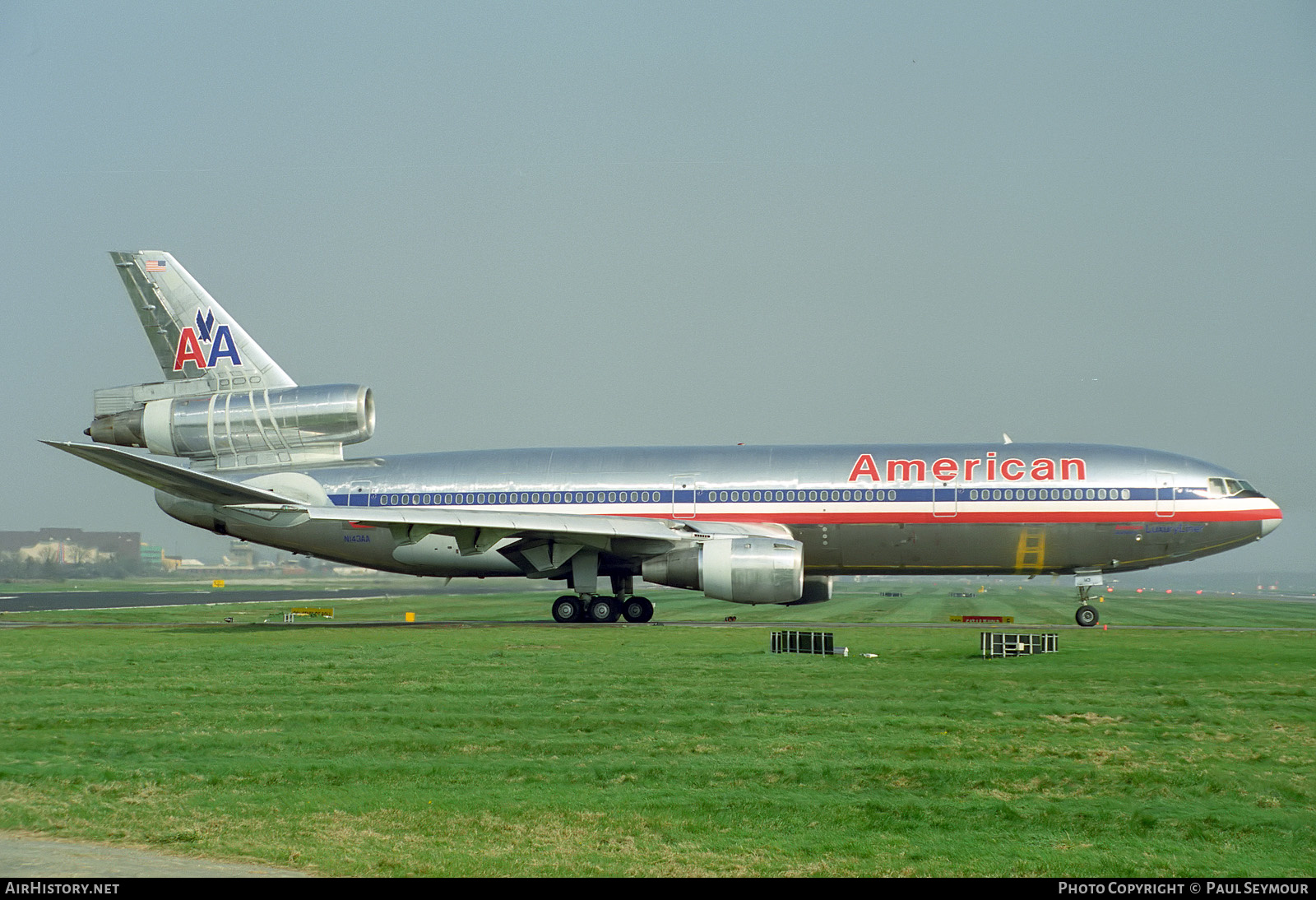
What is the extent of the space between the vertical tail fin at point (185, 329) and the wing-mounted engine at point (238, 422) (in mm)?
471

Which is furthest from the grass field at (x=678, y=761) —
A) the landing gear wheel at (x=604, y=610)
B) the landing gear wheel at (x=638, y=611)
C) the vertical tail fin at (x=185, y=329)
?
the vertical tail fin at (x=185, y=329)

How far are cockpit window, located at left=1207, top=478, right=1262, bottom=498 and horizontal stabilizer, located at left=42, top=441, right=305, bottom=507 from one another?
2336cm

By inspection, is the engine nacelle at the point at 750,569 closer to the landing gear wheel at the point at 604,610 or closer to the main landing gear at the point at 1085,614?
the landing gear wheel at the point at 604,610

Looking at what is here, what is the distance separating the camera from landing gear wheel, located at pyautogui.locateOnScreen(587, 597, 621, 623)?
31.4 metres

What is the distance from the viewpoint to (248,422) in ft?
108

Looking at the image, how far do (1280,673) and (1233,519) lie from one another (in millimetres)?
13579

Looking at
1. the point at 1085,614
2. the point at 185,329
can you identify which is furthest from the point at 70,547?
the point at 1085,614

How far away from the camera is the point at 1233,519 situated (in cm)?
3034

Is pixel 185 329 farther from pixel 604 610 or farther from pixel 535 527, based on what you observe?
pixel 604 610

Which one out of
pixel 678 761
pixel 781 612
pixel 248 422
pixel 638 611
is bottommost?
pixel 781 612

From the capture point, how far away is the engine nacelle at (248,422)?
32.8 meters

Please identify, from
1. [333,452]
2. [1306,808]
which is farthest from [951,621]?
[1306,808]

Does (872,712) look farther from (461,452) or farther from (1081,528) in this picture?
(461,452)

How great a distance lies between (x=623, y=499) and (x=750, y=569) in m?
5.02
